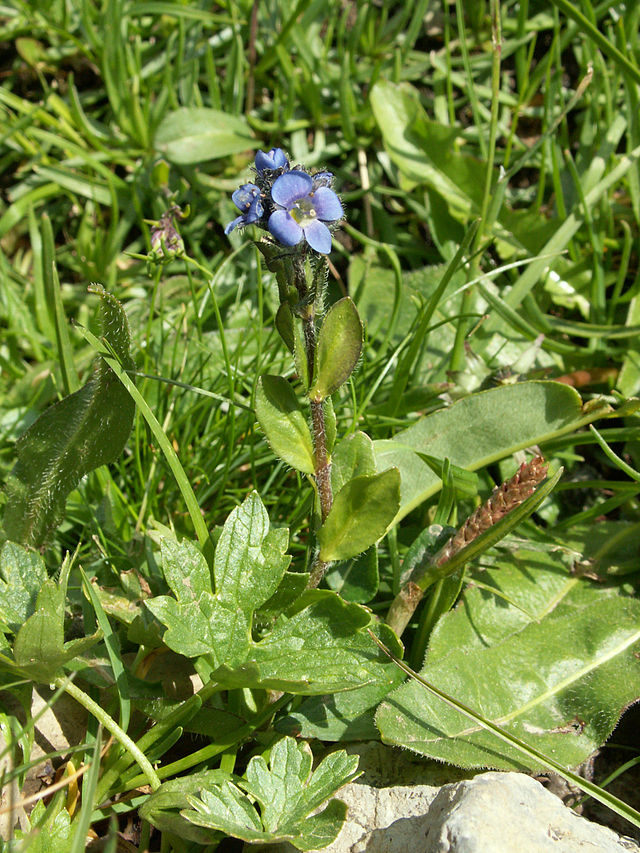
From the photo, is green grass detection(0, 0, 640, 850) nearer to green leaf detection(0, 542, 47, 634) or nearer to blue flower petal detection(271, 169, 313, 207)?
green leaf detection(0, 542, 47, 634)

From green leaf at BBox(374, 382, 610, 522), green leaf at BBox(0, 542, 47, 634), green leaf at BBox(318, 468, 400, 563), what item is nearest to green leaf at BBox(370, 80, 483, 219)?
green leaf at BBox(374, 382, 610, 522)

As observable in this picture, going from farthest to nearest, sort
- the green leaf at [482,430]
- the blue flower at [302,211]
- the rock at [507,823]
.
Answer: the green leaf at [482,430] → the blue flower at [302,211] → the rock at [507,823]

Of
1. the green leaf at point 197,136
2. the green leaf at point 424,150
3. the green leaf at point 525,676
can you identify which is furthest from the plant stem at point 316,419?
the green leaf at point 197,136

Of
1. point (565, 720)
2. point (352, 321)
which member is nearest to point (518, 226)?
point (352, 321)

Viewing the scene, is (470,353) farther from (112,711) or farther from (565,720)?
(112,711)

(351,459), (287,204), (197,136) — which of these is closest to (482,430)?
(351,459)

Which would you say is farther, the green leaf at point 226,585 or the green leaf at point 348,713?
the green leaf at point 348,713

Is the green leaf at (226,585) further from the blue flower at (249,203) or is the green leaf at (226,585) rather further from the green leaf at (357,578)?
the blue flower at (249,203)
